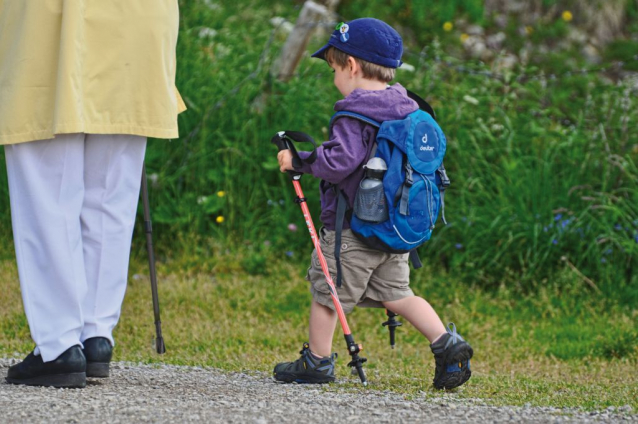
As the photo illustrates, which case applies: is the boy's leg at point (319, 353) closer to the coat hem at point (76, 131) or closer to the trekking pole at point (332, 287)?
the trekking pole at point (332, 287)

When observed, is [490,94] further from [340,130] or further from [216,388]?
[216,388]

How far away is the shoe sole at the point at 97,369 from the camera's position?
3.55m

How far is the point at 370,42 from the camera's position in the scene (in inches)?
147

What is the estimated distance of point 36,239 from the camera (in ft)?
11.2

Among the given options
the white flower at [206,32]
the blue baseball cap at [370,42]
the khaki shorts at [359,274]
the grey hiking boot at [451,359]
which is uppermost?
the blue baseball cap at [370,42]

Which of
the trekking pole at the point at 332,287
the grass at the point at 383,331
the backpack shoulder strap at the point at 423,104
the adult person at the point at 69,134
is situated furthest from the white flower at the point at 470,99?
the adult person at the point at 69,134

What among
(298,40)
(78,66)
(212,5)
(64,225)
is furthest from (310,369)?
(212,5)

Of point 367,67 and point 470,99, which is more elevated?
point 367,67

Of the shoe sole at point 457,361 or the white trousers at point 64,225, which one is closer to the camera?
the white trousers at point 64,225

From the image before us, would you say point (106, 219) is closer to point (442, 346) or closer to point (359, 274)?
point (359, 274)

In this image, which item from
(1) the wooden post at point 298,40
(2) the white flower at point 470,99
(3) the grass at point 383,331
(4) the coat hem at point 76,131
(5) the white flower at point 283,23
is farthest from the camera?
(5) the white flower at point 283,23

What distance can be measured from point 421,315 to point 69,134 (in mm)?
1492

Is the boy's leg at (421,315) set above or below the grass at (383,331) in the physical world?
above

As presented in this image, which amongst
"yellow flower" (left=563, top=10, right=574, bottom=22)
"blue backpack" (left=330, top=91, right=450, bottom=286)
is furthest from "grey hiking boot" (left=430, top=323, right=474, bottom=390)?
"yellow flower" (left=563, top=10, right=574, bottom=22)
